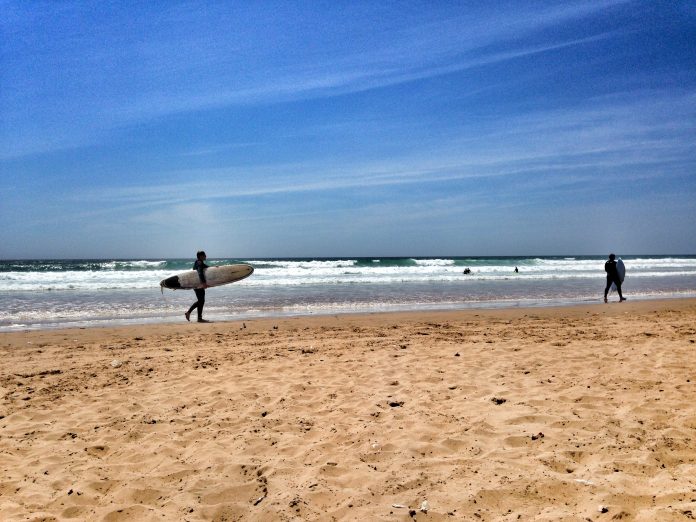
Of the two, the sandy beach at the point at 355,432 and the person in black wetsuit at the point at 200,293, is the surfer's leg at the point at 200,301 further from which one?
the sandy beach at the point at 355,432

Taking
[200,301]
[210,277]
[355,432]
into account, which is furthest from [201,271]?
[355,432]

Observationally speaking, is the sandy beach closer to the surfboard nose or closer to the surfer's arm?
the surfer's arm

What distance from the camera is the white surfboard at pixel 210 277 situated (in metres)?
14.1

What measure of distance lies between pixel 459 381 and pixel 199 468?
315 centimetres

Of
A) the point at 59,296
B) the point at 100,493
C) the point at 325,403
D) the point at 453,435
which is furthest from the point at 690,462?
the point at 59,296

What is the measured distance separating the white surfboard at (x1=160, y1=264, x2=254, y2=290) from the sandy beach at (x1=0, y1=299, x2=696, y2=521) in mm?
6223

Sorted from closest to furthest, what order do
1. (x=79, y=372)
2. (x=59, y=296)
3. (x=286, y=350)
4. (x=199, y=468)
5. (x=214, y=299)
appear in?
(x=199, y=468)
(x=79, y=372)
(x=286, y=350)
(x=214, y=299)
(x=59, y=296)

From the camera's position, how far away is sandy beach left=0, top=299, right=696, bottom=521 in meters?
3.01

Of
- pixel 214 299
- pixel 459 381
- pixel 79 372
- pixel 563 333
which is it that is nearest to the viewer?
pixel 459 381

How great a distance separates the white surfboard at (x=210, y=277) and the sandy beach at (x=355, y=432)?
622 cm

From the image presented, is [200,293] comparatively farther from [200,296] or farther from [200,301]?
[200,301]

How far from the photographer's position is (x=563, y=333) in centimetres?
886

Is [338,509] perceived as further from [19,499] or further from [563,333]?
[563,333]

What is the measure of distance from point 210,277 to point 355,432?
1156cm
